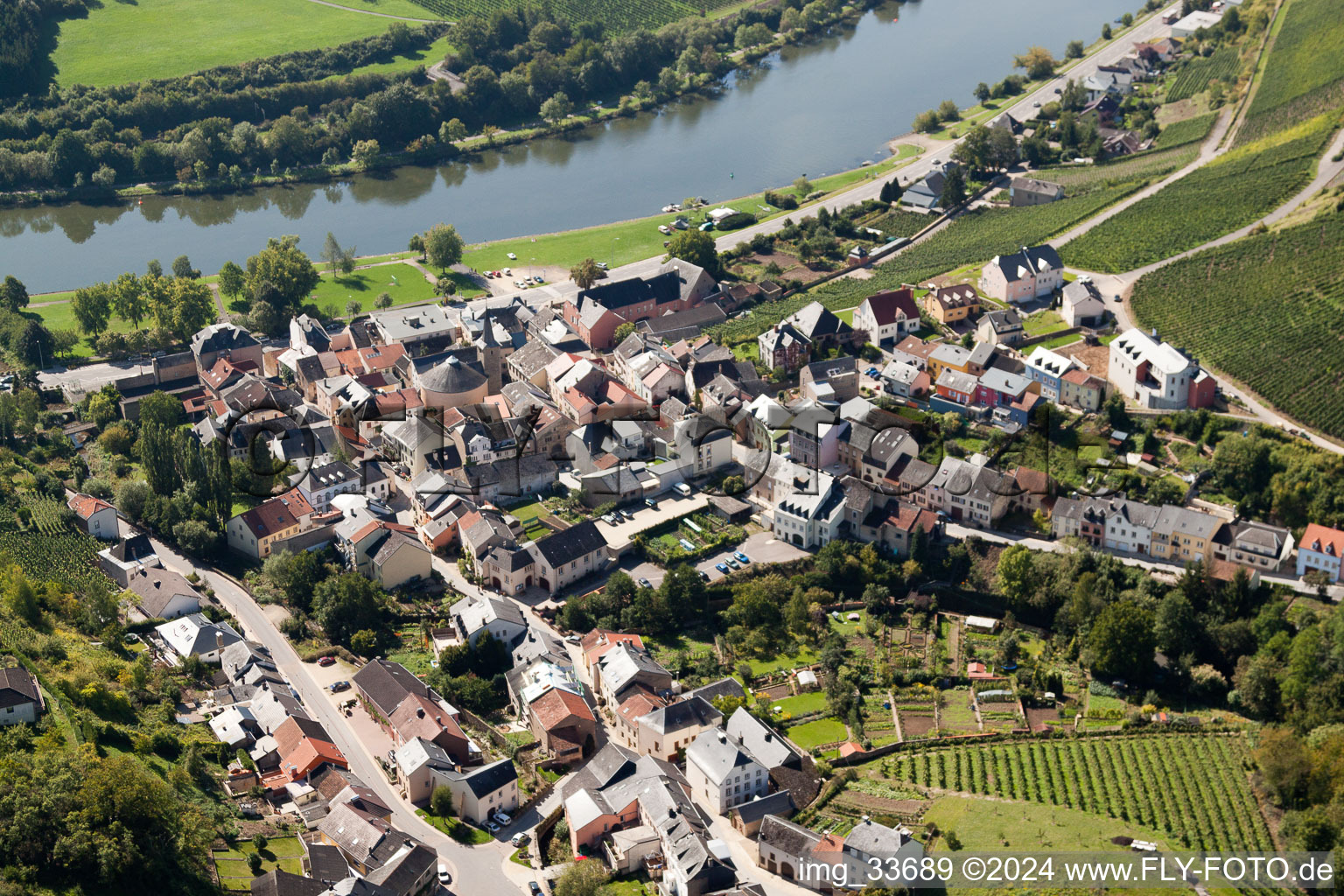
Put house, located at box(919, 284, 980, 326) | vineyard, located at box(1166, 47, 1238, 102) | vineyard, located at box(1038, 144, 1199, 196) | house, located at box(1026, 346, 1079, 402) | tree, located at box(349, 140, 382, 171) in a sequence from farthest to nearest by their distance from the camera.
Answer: vineyard, located at box(1166, 47, 1238, 102)
tree, located at box(349, 140, 382, 171)
vineyard, located at box(1038, 144, 1199, 196)
house, located at box(919, 284, 980, 326)
house, located at box(1026, 346, 1079, 402)

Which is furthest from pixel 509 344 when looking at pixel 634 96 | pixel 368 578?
pixel 634 96

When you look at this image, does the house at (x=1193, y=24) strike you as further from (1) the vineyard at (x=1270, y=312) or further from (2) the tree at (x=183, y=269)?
(2) the tree at (x=183, y=269)

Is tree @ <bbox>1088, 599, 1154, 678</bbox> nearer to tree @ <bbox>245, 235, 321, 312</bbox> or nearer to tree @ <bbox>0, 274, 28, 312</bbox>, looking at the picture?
tree @ <bbox>245, 235, 321, 312</bbox>

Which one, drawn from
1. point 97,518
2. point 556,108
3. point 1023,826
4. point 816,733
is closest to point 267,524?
point 97,518

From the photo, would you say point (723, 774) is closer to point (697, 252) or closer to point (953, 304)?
point (953, 304)

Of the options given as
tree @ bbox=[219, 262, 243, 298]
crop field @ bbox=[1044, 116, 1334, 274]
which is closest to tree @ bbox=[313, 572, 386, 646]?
tree @ bbox=[219, 262, 243, 298]

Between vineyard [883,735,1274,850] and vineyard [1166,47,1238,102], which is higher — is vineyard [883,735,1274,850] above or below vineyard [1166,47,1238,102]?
below

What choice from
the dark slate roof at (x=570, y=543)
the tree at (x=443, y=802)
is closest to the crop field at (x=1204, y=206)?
the dark slate roof at (x=570, y=543)

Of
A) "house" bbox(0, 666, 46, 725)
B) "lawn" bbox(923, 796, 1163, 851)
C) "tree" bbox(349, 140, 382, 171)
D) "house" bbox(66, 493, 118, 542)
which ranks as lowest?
"lawn" bbox(923, 796, 1163, 851)
